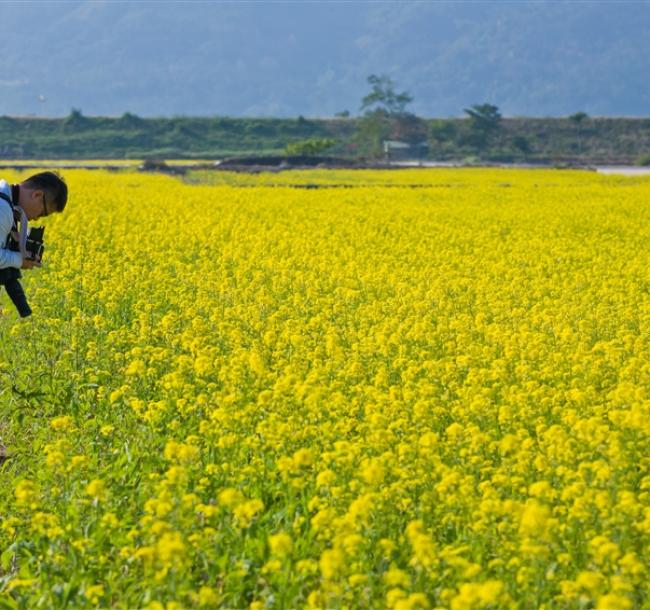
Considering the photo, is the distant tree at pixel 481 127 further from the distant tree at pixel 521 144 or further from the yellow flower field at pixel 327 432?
the yellow flower field at pixel 327 432

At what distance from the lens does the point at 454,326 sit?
9867 millimetres

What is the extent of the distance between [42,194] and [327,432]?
209 cm

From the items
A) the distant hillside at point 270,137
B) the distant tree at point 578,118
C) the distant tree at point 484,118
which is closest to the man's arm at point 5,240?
the distant hillside at point 270,137

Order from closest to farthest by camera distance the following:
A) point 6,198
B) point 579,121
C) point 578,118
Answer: point 6,198
point 578,118
point 579,121

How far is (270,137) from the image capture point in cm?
9525

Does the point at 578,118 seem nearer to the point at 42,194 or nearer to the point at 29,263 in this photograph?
the point at 29,263

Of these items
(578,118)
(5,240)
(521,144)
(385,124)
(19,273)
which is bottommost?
(521,144)

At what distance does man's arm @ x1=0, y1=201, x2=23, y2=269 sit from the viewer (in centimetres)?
633

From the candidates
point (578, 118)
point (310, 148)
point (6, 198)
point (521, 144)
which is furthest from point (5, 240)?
point (578, 118)

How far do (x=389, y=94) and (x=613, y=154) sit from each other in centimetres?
2415

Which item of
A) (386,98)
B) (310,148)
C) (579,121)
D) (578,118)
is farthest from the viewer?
(386,98)

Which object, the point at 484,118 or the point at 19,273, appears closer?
the point at 19,273

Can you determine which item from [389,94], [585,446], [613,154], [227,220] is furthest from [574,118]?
[585,446]

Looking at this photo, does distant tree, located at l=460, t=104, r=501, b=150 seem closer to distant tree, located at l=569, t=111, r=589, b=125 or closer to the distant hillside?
the distant hillside
